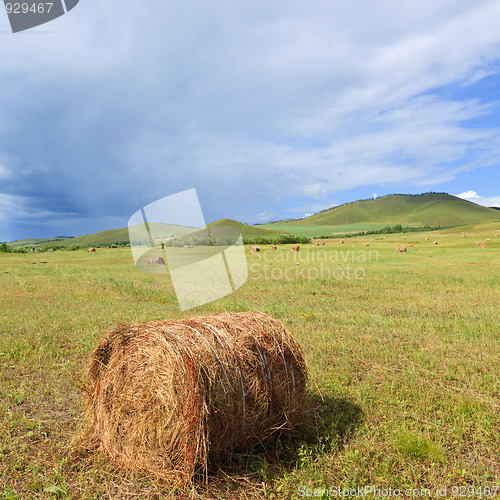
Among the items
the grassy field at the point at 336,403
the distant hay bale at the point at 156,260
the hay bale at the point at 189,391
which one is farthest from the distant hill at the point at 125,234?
the hay bale at the point at 189,391

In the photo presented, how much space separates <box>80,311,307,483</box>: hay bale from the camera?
13.7 feet

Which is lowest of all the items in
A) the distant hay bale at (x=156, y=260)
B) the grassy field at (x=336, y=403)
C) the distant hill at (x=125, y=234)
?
the grassy field at (x=336, y=403)

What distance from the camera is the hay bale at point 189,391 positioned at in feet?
13.7

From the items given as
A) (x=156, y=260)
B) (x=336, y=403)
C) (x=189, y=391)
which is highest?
(x=156, y=260)

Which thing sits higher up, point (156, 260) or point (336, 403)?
point (156, 260)

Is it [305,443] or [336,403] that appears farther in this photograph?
[336,403]

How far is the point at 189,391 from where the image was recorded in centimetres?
412

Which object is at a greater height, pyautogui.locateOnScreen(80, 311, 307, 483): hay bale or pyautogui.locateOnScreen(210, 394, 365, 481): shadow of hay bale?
pyautogui.locateOnScreen(80, 311, 307, 483): hay bale

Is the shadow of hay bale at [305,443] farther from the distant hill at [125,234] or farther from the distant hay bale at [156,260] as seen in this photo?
the distant hill at [125,234]

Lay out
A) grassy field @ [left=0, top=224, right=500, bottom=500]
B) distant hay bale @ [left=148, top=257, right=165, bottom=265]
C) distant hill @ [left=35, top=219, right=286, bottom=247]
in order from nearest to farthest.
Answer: grassy field @ [left=0, top=224, right=500, bottom=500], distant hay bale @ [left=148, top=257, right=165, bottom=265], distant hill @ [left=35, top=219, right=286, bottom=247]

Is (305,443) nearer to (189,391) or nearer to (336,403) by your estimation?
(336,403)

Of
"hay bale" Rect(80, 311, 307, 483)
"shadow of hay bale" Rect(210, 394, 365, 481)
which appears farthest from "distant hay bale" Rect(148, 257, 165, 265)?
"shadow of hay bale" Rect(210, 394, 365, 481)

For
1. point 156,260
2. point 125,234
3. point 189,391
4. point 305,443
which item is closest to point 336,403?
point 305,443

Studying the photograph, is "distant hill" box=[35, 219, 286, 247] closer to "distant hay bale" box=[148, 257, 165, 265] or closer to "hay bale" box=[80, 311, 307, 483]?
"distant hay bale" box=[148, 257, 165, 265]
